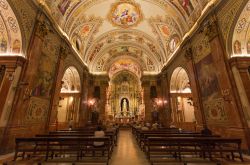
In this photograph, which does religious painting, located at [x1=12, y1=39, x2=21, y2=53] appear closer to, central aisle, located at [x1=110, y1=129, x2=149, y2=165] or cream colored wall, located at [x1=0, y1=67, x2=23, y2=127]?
cream colored wall, located at [x1=0, y1=67, x2=23, y2=127]

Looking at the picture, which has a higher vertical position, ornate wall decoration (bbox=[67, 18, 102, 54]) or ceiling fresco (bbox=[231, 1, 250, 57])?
ornate wall decoration (bbox=[67, 18, 102, 54])

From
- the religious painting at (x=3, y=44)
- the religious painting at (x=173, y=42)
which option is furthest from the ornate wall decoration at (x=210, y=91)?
the religious painting at (x=3, y=44)

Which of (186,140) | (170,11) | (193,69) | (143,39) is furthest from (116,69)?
(186,140)

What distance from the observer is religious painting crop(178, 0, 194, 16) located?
9.88 m

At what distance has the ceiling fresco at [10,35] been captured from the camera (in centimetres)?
650

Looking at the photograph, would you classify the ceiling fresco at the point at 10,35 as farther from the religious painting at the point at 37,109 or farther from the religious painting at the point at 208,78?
the religious painting at the point at 208,78

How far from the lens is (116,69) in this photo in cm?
2762

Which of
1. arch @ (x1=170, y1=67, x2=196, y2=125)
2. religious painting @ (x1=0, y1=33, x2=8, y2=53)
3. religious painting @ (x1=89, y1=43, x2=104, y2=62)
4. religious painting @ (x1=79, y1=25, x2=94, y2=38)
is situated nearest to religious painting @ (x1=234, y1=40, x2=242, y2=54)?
arch @ (x1=170, y1=67, x2=196, y2=125)

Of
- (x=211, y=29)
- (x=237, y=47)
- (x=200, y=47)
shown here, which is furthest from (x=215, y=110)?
(x=211, y=29)

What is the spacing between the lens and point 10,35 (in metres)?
6.77

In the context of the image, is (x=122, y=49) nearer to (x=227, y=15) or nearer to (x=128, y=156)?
(x=227, y=15)

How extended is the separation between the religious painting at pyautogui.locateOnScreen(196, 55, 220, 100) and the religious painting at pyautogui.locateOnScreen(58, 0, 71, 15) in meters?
10.4

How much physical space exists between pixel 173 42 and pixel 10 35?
42.1 ft

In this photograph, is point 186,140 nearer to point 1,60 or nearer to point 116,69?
point 1,60
